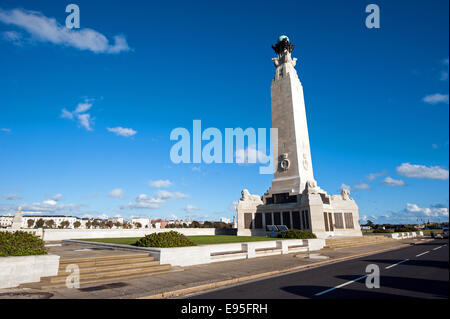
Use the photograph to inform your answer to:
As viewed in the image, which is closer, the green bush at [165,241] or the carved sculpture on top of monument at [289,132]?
the green bush at [165,241]

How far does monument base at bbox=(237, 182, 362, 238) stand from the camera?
35.9 metres

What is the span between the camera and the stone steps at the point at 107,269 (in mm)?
10484

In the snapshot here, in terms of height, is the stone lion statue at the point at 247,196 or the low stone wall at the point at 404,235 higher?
the stone lion statue at the point at 247,196

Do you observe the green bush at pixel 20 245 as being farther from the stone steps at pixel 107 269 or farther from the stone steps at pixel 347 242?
the stone steps at pixel 347 242

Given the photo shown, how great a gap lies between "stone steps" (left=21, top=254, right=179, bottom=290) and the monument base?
979 inches

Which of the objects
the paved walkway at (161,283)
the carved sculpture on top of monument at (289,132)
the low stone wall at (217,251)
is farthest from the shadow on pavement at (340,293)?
the carved sculpture on top of monument at (289,132)

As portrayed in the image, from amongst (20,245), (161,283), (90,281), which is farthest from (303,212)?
(20,245)

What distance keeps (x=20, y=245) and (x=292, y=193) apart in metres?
34.9

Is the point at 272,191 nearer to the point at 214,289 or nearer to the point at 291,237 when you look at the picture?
the point at 291,237

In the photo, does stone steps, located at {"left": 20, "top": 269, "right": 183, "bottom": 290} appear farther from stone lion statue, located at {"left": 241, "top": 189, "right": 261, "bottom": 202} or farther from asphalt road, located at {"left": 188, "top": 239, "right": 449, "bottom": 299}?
stone lion statue, located at {"left": 241, "top": 189, "right": 261, "bottom": 202}

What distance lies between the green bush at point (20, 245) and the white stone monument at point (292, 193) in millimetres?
30700

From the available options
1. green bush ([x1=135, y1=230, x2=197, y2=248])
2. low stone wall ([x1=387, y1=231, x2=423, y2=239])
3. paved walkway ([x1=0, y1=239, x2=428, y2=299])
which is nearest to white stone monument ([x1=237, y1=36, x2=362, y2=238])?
low stone wall ([x1=387, y1=231, x2=423, y2=239])

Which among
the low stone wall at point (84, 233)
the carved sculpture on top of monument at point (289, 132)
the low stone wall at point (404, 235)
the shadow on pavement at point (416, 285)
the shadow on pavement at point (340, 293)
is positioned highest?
the carved sculpture on top of monument at point (289, 132)
